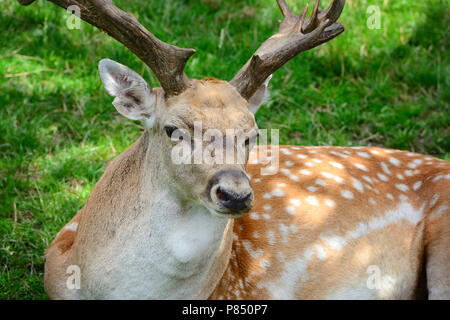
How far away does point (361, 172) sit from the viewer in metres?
4.18

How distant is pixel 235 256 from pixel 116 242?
0.77m

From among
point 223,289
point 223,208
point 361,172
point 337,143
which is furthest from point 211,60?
point 223,208

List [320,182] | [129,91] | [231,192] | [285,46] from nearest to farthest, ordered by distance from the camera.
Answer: [231,192], [129,91], [285,46], [320,182]

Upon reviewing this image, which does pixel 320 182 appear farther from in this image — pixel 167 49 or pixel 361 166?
pixel 167 49

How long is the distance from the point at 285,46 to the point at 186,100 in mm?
619

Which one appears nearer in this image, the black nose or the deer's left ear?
the black nose

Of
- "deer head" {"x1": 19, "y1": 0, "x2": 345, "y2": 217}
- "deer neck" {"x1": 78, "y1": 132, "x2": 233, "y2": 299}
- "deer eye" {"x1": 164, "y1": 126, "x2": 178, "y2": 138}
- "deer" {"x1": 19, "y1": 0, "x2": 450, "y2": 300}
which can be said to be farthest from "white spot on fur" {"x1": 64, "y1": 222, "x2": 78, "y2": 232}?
"deer eye" {"x1": 164, "y1": 126, "x2": 178, "y2": 138}

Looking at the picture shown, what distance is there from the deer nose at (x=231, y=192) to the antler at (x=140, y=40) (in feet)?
1.82

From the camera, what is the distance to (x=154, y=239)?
3.26m

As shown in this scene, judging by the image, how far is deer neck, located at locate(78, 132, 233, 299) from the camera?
3.25 m

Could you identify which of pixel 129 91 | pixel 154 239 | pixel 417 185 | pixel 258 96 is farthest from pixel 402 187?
pixel 129 91

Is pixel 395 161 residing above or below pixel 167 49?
below

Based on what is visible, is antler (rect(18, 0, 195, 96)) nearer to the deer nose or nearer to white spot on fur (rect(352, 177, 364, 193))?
the deer nose
